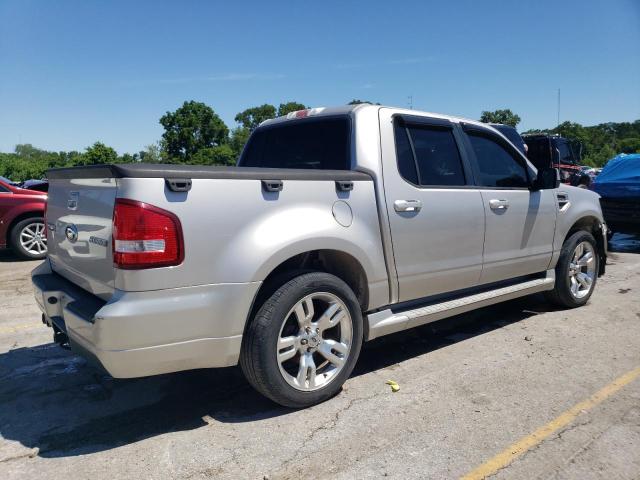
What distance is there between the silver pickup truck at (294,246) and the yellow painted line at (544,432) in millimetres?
1053

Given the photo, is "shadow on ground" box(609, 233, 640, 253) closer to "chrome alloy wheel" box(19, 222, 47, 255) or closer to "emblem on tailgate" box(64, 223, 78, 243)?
"emblem on tailgate" box(64, 223, 78, 243)

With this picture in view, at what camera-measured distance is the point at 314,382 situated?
10.6 ft

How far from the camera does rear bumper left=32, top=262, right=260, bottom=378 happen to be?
8.48 ft

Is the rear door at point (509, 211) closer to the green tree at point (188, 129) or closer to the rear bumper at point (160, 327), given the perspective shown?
the rear bumper at point (160, 327)

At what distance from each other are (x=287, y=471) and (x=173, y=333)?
2.94 ft

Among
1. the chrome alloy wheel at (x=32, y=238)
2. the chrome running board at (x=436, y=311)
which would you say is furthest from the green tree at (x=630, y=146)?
the chrome alloy wheel at (x=32, y=238)

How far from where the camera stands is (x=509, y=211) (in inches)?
175

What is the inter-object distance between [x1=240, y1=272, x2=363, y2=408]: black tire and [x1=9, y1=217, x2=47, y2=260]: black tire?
23.7 ft

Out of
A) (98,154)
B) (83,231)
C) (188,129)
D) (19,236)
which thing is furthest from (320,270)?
(188,129)

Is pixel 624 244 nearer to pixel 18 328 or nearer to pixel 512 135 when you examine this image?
pixel 512 135

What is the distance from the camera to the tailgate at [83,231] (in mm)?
2734

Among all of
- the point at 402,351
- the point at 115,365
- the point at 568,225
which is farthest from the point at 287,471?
the point at 568,225

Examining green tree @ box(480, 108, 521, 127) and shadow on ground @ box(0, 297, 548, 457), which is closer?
shadow on ground @ box(0, 297, 548, 457)

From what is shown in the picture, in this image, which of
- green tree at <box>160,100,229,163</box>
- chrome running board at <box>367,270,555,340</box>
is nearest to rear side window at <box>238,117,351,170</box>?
chrome running board at <box>367,270,555,340</box>
